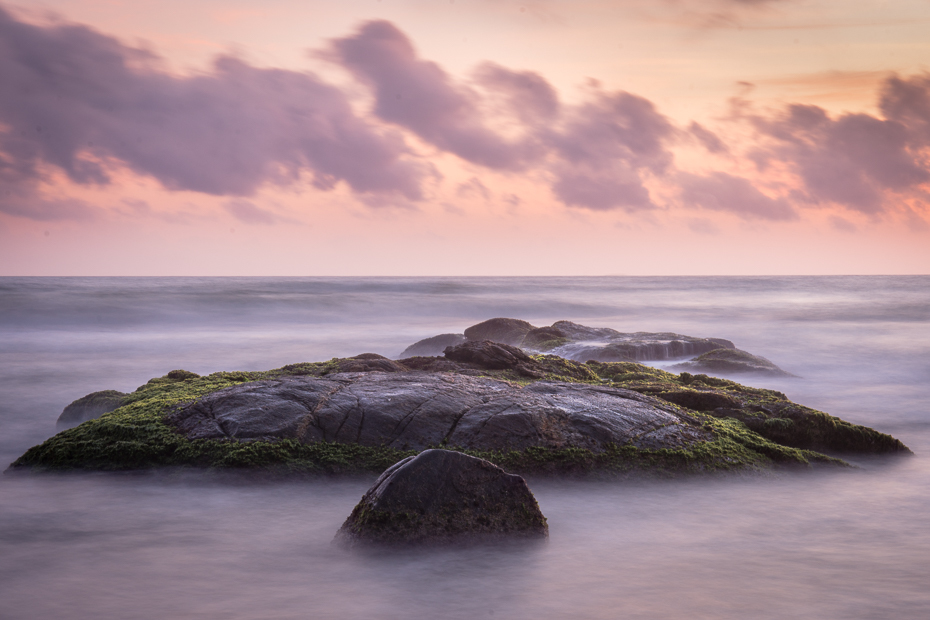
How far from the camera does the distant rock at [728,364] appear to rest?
1617 centimetres

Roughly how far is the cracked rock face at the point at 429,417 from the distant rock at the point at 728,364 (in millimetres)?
8704

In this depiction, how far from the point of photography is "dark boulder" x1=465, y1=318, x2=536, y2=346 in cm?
1862

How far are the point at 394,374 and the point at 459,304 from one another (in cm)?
4496

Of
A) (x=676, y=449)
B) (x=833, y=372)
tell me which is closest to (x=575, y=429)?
(x=676, y=449)

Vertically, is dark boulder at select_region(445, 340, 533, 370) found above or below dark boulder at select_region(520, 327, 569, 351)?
above

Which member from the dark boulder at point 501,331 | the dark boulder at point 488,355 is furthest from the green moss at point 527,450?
the dark boulder at point 501,331

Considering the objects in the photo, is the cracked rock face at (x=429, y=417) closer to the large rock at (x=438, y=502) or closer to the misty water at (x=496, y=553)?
the misty water at (x=496, y=553)

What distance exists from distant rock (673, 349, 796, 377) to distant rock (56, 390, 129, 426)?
1128 cm

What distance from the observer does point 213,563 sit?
5496mm

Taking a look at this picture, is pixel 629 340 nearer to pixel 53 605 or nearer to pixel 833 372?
pixel 833 372

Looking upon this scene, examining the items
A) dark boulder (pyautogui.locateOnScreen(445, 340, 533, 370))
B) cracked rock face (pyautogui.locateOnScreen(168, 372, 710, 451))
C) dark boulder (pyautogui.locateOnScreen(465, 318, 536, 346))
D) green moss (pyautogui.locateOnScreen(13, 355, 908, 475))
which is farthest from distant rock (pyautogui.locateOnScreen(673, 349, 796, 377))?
cracked rock face (pyautogui.locateOnScreen(168, 372, 710, 451))

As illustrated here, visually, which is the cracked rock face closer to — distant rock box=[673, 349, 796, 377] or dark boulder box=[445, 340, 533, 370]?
dark boulder box=[445, 340, 533, 370]

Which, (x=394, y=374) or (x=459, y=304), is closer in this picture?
(x=394, y=374)

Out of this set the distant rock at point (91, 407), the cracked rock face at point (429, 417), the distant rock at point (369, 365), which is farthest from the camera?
the distant rock at point (91, 407)
